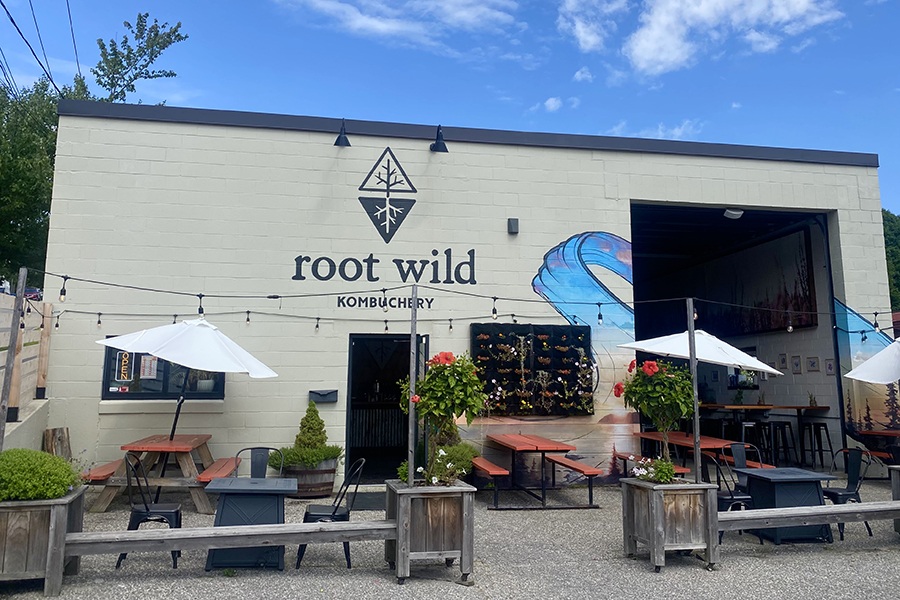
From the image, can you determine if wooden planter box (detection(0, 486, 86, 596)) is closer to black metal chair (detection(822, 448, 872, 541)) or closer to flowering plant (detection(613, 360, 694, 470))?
flowering plant (detection(613, 360, 694, 470))

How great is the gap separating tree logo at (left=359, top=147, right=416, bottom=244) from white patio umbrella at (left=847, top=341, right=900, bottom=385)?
628cm

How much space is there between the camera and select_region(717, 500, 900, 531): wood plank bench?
546 centimetres

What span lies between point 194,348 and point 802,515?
232 inches

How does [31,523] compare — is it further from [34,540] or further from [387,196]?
[387,196]

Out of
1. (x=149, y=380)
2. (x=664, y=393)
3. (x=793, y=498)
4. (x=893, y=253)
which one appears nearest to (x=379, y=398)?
(x=149, y=380)

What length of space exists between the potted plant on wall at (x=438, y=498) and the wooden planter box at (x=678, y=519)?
58.2 inches

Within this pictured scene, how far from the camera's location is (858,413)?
10.1 metres

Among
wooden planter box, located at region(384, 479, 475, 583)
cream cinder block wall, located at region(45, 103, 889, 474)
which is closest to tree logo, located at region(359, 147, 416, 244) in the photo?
cream cinder block wall, located at region(45, 103, 889, 474)

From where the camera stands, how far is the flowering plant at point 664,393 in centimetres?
610

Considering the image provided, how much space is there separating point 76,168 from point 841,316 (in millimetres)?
11469

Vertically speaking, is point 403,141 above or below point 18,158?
below

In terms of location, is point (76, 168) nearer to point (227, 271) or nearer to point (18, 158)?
point (227, 271)

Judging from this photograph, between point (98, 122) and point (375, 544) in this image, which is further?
point (98, 122)

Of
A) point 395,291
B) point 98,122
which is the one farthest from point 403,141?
point 98,122
